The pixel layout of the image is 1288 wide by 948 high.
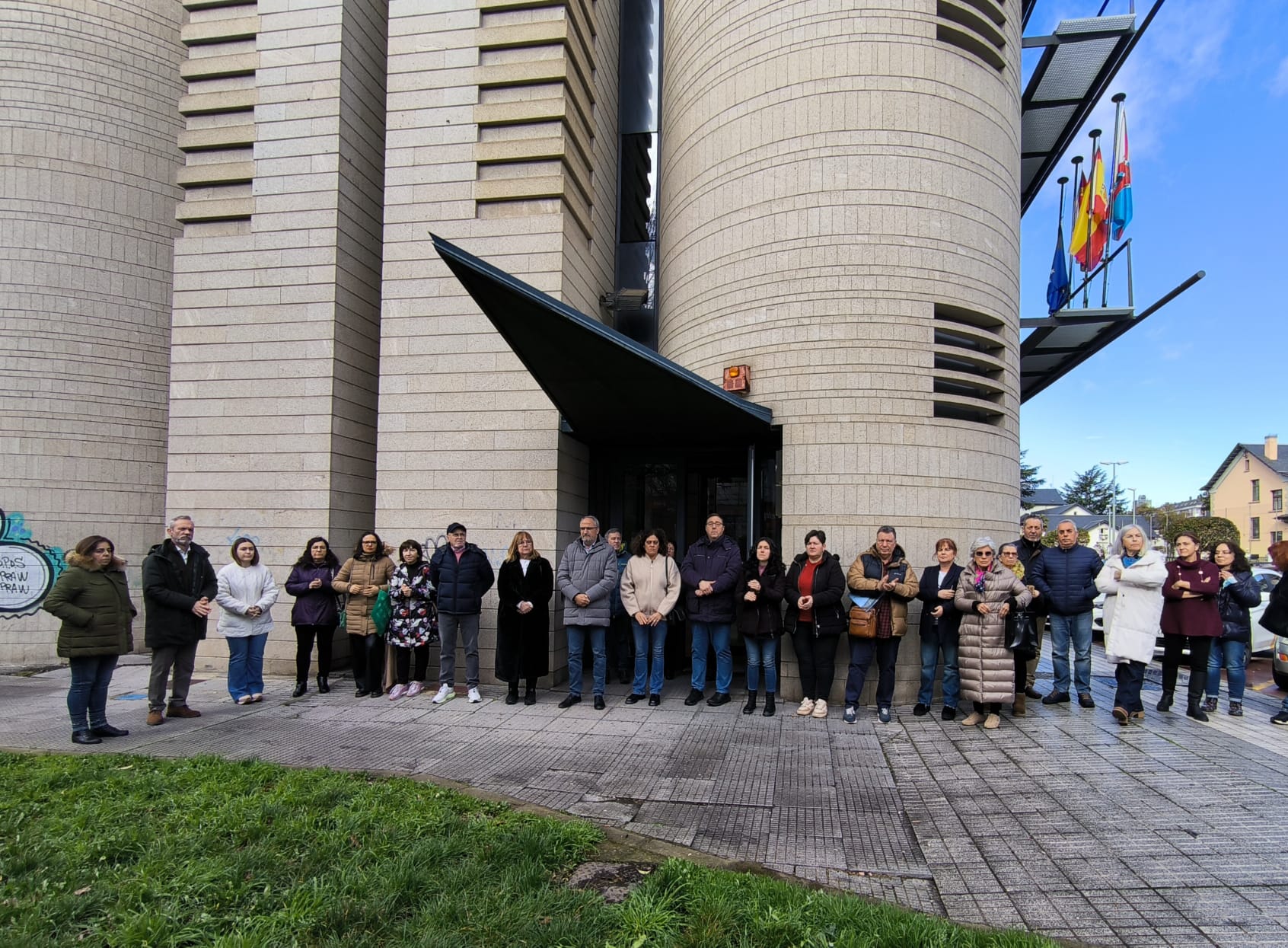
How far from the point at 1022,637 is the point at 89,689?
826 cm

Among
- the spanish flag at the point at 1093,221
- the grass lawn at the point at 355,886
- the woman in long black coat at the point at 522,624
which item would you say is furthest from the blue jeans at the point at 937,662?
the spanish flag at the point at 1093,221

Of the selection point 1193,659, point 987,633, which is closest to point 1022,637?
point 987,633

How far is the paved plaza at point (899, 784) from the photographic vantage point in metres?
3.54

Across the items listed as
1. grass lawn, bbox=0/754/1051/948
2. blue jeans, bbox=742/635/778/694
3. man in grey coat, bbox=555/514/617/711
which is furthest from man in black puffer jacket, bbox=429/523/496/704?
grass lawn, bbox=0/754/1051/948

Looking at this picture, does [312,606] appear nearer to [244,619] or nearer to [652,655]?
[244,619]

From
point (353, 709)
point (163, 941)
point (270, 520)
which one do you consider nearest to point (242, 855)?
point (163, 941)

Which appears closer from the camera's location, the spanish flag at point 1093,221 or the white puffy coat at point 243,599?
the white puffy coat at point 243,599

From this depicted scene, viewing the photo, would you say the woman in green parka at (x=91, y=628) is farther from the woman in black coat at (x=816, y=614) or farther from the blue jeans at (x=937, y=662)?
the blue jeans at (x=937, y=662)

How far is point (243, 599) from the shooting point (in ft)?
24.2

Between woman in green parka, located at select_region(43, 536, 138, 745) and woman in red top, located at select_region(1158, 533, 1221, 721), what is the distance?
965cm

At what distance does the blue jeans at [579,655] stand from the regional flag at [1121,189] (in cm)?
1045

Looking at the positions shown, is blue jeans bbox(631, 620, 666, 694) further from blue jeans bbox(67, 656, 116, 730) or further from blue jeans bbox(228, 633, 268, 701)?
blue jeans bbox(67, 656, 116, 730)

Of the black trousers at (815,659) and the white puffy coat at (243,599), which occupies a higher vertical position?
the white puffy coat at (243,599)

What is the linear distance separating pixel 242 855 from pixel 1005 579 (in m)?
6.23
